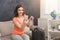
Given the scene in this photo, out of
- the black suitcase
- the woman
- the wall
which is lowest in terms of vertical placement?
the black suitcase

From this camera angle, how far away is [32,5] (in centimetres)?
504

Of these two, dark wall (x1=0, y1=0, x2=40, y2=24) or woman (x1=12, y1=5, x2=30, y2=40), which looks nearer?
woman (x1=12, y1=5, x2=30, y2=40)

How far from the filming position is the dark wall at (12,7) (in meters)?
4.42

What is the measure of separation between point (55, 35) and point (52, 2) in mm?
1081

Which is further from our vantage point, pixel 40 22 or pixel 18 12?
pixel 40 22

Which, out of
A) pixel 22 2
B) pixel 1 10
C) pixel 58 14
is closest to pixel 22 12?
pixel 1 10

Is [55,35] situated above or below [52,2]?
below

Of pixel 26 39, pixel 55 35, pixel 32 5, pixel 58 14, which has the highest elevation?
pixel 32 5

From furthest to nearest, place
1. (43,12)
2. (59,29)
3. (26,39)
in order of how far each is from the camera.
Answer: (43,12) < (59,29) < (26,39)

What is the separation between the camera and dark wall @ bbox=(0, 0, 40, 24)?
4.42 m

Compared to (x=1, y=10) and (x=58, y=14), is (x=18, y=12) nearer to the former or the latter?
(x=1, y=10)


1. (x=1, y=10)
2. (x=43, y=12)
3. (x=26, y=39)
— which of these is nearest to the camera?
(x=26, y=39)

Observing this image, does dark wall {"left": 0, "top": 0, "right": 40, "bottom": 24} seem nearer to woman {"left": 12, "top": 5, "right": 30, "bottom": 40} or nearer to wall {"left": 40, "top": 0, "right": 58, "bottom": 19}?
wall {"left": 40, "top": 0, "right": 58, "bottom": 19}

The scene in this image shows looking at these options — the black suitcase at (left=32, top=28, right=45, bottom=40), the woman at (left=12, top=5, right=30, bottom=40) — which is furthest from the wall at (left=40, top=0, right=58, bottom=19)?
the woman at (left=12, top=5, right=30, bottom=40)
